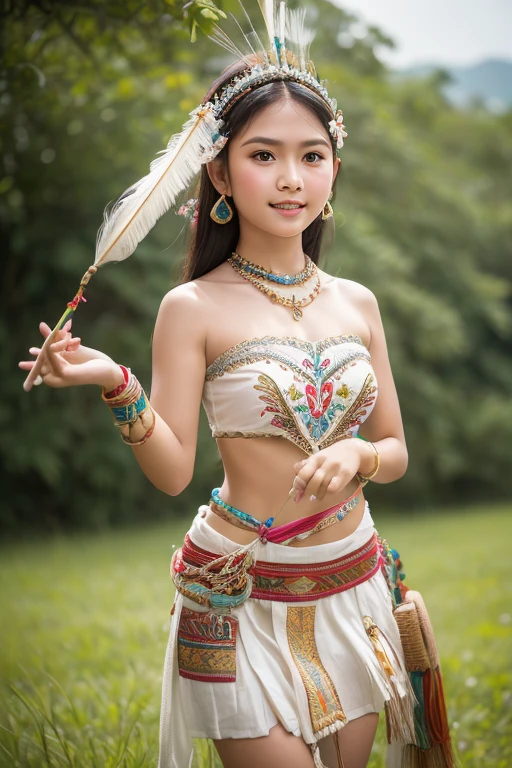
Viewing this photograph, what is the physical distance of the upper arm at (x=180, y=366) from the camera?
2.07 metres

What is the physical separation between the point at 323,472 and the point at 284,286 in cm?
55

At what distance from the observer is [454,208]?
1148 centimetres

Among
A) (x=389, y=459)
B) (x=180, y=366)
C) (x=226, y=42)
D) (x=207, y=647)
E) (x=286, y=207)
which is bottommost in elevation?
(x=207, y=647)

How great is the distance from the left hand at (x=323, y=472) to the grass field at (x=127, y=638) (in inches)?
38.7

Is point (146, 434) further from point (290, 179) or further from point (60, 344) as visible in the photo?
point (290, 179)

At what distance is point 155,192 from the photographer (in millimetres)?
2082

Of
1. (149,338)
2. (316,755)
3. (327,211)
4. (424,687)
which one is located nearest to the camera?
(316,755)

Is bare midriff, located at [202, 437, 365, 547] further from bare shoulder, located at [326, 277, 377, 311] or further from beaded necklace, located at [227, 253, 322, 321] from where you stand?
bare shoulder, located at [326, 277, 377, 311]

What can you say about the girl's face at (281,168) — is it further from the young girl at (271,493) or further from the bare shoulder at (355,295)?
the bare shoulder at (355,295)

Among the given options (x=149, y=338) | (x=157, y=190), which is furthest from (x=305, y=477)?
(x=149, y=338)

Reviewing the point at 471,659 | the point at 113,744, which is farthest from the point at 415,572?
the point at 113,744

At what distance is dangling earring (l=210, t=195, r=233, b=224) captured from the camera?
2.29m

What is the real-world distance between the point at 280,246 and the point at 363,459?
56 cm

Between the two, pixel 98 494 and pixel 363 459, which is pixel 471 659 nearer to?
pixel 363 459
